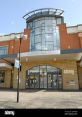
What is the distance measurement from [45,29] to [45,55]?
9.39m

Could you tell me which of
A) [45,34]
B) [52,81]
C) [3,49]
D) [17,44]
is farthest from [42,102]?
[3,49]

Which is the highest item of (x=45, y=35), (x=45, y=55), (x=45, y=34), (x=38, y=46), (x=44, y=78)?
(x=45, y=34)

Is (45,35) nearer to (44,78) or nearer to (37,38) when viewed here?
(37,38)

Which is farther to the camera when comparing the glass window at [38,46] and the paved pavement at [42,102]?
the glass window at [38,46]

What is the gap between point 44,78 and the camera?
23188 mm

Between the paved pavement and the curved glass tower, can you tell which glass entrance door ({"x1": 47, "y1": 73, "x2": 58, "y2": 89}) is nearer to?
the curved glass tower

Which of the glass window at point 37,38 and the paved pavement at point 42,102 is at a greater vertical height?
the glass window at point 37,38

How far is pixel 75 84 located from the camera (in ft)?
72.0

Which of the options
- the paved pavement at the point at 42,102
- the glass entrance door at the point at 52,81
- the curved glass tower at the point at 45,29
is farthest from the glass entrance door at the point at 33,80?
the paved pavement at the point at 42,102

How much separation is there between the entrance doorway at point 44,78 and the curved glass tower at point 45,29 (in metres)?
4.75

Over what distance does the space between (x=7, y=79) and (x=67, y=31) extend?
1308 centimetres

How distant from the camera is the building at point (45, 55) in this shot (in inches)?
857

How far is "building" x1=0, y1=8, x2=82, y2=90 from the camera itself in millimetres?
21766

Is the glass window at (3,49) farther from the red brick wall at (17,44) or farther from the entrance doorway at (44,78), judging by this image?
the entrance doorway at (44,78)
